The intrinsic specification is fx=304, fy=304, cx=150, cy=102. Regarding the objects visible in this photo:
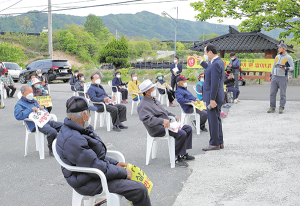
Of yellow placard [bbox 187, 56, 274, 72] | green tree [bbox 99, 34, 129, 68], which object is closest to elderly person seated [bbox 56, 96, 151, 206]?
yellow placard [bbox 187, 56, 274, 72]

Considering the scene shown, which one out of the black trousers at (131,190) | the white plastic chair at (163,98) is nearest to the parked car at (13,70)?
the white plastic chair at (163,98)

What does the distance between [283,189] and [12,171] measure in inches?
167

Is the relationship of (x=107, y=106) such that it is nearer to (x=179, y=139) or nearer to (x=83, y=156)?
(x=179, y=139)

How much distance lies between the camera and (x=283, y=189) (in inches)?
158

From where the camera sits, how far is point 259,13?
21156mm

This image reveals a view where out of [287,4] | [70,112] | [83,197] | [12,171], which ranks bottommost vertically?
[12,171]

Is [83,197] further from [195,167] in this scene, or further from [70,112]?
[195,167]

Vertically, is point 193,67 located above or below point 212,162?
above

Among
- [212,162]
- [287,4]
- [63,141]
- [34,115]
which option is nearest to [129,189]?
[63,141]

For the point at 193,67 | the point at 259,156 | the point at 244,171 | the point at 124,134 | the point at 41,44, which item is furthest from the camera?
the point at 41,44

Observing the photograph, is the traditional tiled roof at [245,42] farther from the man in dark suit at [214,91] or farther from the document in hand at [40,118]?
the document in hand at [40,118]

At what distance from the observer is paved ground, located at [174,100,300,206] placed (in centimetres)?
385

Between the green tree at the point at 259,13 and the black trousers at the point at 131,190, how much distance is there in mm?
18813

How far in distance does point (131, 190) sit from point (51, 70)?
Answer: 74.7 ft
